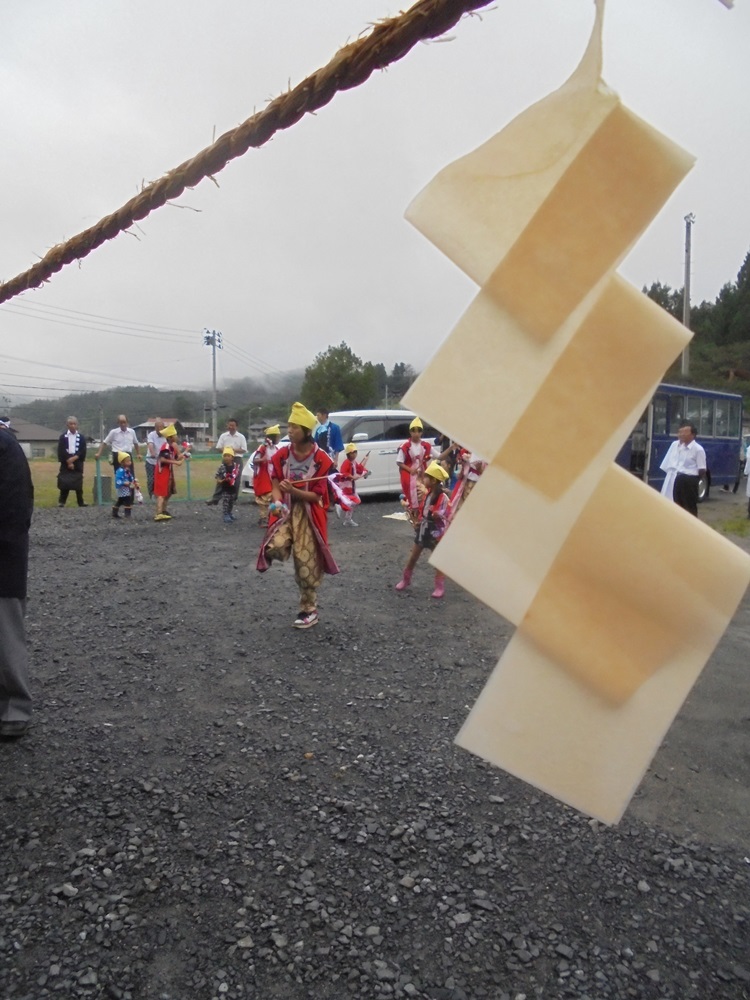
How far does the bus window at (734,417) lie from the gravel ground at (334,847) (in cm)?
958

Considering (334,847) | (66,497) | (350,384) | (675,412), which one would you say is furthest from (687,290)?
(350,384)

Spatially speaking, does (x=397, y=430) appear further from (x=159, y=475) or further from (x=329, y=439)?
(x=159, y=475)

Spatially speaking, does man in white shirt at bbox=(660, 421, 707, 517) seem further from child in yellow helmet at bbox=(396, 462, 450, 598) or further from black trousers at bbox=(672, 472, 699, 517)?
child in yellow helmet at bbox=(396, 462, 450, 598)

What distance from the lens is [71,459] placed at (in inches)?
548

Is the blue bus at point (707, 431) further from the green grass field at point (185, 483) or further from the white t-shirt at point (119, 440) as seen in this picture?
the green grass field at point (185, 483)

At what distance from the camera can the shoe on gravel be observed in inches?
245

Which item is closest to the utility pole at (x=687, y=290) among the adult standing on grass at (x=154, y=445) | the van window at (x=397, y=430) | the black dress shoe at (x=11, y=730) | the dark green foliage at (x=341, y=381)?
the black dress shoe at (x=11, y=730)

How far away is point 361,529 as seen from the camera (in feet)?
40.4

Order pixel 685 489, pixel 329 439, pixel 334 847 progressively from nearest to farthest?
pixel 334 847, pixel 685 489, pixel 329 439

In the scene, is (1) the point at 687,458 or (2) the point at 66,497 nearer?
(1) the point at 687,458

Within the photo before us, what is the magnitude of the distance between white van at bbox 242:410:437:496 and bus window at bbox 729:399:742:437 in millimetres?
6133

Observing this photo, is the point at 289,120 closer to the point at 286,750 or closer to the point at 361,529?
the point at 286,750

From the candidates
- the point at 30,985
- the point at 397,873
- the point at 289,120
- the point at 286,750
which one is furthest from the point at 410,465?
the point at 289,120

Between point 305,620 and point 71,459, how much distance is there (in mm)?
9669
